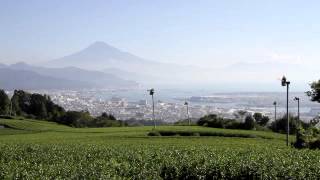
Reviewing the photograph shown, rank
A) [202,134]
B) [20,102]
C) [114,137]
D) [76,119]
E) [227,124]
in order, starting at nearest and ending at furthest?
1. [114,137]
2. [202,134]
3. [227,124]
4. [76,119]
5. [20,102]

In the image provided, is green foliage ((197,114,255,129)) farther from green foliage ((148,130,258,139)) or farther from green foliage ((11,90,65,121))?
green foliage ((11,90,65,121))

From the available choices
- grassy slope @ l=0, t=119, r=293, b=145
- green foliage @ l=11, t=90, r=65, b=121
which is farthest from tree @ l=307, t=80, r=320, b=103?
green foliage @ l=11, t=90, r=65, b=121

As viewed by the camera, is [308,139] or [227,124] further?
[227,124]

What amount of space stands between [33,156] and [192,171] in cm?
717

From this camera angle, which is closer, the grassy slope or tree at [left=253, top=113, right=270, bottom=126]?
the grassy slope

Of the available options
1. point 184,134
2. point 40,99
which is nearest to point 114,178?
point 184,134

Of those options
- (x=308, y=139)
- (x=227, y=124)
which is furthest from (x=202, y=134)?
(x=227, y=124)

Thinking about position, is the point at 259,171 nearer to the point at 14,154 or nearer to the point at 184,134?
the point at 14,154

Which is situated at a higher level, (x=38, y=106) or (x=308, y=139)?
(x=38, y=106)

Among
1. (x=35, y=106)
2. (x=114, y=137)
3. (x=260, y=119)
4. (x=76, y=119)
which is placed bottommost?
(x=76, y=119)

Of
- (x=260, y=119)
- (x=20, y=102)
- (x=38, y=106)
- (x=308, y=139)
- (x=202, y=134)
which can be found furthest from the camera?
(x=20, y=102)

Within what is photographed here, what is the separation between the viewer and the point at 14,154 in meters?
22.3

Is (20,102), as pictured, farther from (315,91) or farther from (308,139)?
(308,139)

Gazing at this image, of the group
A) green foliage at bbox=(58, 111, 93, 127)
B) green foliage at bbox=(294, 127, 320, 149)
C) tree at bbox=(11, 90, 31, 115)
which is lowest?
green foliage at bbox=(58, 111, 93, 127)
